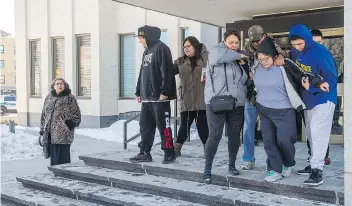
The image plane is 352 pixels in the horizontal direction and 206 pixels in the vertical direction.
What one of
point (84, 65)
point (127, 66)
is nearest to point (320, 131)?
point (127, 66)

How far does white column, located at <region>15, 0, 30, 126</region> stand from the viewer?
682 inches

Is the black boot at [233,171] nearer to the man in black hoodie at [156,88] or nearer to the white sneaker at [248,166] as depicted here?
the white sneaker at [248,166]

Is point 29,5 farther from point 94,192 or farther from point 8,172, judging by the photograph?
point 94,192

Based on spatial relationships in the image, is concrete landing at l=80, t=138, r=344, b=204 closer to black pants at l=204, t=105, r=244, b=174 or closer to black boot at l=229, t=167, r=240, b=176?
black boot at l=229, t=167, r=240, b=176

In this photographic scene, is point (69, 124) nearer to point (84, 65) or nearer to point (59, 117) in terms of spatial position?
point (59, 117)

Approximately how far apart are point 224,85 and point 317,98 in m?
0.98

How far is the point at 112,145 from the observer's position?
11.5m

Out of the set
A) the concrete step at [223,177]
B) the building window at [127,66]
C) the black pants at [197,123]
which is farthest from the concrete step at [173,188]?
the building window at [127,66]

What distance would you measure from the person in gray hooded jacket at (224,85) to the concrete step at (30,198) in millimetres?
1768

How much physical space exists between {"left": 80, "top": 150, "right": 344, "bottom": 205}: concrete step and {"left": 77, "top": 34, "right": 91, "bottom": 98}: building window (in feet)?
30.9

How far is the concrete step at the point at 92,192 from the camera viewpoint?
4.86m

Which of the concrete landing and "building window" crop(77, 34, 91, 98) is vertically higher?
"building window" crop(77, 34, 91, 98)
